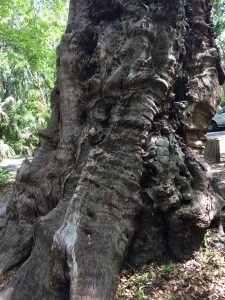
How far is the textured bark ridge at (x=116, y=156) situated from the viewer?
3205 millimetres

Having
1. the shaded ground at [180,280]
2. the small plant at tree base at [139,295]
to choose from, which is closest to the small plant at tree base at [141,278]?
the shaded ground at [180,280]

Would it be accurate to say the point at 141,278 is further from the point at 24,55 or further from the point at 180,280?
the point at 24,55

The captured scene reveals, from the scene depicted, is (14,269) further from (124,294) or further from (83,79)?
(83,79)

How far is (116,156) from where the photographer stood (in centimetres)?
356

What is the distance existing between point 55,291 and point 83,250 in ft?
1.43

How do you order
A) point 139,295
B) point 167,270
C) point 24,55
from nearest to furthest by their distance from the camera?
point 139,295 → point 167,270 → point 24,55

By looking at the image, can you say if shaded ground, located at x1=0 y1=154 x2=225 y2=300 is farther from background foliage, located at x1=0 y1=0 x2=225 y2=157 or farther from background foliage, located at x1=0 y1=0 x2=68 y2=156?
background foliage, located at x1=0 y1=0 x2=68 y2=156

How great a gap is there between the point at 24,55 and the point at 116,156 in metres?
13.3

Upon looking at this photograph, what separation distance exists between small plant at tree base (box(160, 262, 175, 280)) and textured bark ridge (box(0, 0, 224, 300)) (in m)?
0.14

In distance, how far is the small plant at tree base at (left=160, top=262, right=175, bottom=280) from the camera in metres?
3.34

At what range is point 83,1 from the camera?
4.54 metres

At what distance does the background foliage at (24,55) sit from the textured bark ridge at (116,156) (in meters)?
10.9

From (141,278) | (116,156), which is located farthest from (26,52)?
(141,278)

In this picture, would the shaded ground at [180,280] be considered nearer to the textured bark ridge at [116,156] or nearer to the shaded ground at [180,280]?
the shaded ground at [180,280]
